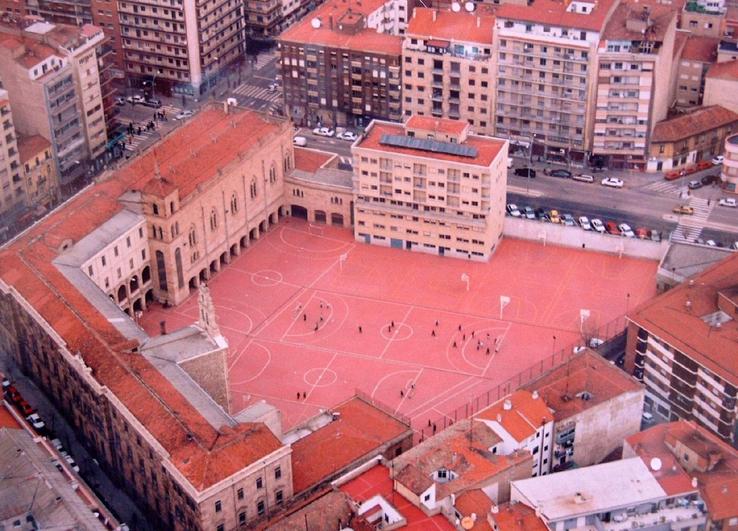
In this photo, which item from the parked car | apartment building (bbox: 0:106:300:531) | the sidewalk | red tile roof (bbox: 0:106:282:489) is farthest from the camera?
the parked car

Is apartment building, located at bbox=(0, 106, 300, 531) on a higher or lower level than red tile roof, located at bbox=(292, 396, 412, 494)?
higher

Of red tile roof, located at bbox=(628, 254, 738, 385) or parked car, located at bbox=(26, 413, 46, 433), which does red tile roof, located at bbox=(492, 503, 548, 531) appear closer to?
red tile roof, located at bbox=(628, 254, 738, 385)

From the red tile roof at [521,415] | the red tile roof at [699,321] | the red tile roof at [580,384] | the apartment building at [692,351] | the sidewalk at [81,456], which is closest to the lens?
the red tile roof at [521,415]

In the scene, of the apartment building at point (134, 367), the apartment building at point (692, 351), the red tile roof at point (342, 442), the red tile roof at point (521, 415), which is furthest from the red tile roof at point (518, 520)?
the apartment building at point (692, 351)

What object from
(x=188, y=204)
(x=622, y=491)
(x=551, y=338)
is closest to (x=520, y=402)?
(x=622, y=491)

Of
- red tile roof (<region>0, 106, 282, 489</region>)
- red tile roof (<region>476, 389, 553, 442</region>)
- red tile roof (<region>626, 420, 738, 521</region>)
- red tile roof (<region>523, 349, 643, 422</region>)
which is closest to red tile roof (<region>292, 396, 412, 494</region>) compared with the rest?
red tile roof (<region>0, 106, 282, 489</region>)

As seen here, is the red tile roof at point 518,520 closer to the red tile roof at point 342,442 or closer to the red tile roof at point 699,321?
the red tile roof at point 342,442
